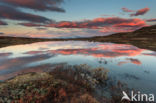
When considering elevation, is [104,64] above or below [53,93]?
below

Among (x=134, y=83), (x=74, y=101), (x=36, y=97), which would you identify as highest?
(x=36, y=97)

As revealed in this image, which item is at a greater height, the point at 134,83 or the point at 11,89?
the point at 11,89

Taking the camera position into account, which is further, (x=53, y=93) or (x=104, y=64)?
(x=104, y=64)

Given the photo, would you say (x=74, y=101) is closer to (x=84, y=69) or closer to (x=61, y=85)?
(x=61, y=85)

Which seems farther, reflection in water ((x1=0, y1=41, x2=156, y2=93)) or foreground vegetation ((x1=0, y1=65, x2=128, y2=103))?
reflection in water ((x1=0, y1=41, x2=156, y2=93))

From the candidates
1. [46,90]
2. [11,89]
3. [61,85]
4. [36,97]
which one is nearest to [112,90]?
[61,85]

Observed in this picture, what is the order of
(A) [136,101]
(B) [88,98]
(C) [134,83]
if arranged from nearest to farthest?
(B) [88,98] → (A) [136,101] → (C) [134,83]

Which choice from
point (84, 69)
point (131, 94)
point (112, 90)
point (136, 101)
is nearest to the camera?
point (136, 101)

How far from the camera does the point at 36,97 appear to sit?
5.86 metres

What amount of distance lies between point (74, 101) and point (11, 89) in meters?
4.85

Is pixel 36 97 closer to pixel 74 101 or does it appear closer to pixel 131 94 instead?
pixel 74 101

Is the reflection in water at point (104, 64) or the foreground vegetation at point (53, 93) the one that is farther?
the reflection in water at point (104, 64)

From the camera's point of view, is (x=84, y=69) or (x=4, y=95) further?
(x=84, y=69)

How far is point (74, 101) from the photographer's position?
5914 millimetres
